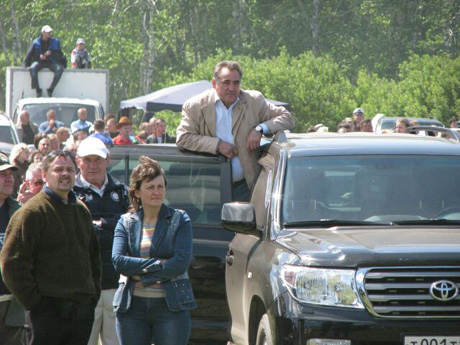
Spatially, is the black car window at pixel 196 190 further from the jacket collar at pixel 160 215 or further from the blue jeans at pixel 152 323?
the blue jeans at pixel 152 323

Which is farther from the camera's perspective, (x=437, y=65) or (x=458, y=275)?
(x=437, y=65)

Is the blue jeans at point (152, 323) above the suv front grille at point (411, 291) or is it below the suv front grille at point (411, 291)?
below

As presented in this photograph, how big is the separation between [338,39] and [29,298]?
55.1 metres

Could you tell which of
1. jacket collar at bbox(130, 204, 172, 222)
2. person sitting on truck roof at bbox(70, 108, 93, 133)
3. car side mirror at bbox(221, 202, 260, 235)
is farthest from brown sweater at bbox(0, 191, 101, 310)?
person sitting on truck roof at bbox(70, 108, 93, 133)

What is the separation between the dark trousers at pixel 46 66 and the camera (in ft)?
84.3

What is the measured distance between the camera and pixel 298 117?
131 feet

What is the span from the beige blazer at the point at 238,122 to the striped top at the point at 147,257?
195 centimetres

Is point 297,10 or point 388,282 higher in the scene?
point 297,10

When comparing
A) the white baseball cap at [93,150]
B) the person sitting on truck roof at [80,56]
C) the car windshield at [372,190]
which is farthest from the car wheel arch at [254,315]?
the person sitting on truck roof at [80,56]

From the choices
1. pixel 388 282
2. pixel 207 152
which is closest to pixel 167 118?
pixel 207 152

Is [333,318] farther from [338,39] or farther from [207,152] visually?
[338,39]

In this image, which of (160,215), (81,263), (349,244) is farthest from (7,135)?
(349,244)

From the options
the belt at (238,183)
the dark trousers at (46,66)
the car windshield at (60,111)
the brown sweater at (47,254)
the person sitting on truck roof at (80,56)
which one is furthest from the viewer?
the person sitting on truck roof at (80,56)

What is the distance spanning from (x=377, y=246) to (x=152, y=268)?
4.19ft
